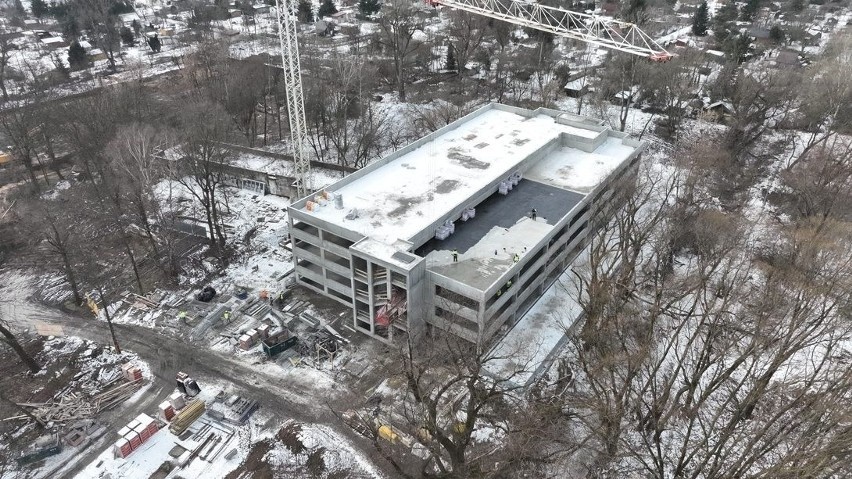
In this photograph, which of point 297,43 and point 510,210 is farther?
point 297,43

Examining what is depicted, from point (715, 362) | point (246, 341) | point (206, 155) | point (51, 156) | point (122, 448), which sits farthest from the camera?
point (51, 156)

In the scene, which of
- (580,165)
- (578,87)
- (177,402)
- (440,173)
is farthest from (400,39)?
(177,402)

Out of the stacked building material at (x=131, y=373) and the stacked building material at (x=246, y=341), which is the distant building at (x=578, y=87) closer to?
the stacked building material at (x=246, y=341)

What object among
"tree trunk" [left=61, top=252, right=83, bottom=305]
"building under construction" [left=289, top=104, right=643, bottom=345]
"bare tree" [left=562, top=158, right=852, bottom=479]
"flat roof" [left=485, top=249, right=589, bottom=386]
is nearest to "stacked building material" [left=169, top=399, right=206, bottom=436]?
"building under construction" [left=289, top=104, right=643, bottom=345]

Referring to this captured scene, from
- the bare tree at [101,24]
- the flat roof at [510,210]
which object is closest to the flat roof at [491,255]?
the flat roof at [510,210]

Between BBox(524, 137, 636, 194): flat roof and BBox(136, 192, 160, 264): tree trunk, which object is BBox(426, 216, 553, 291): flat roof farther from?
BBox(136, 192, 160, 264): tree trunk

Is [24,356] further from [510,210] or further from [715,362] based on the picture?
[715,362]
